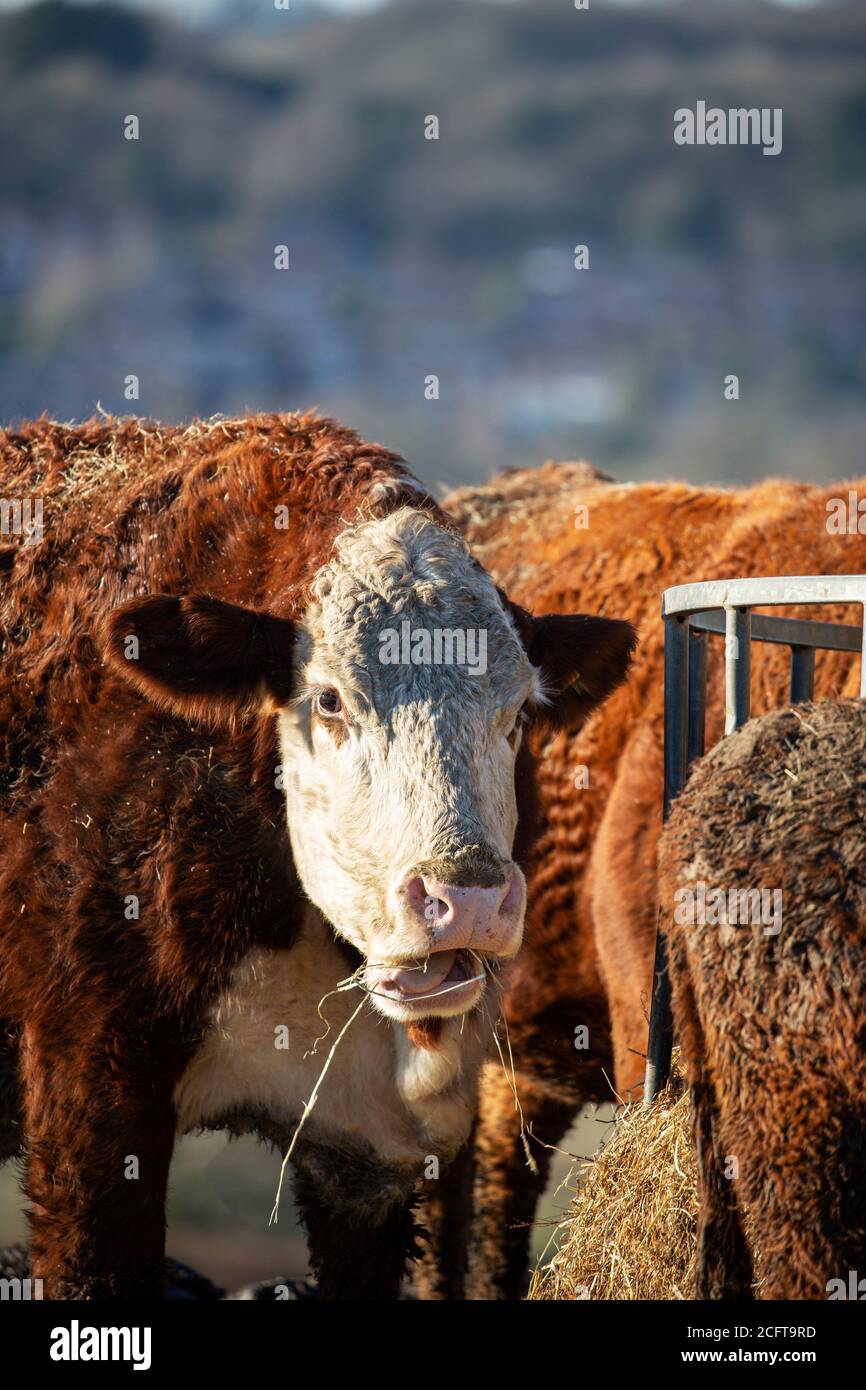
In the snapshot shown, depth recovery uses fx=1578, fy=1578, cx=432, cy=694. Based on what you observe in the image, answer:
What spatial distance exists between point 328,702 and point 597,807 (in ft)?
8.82

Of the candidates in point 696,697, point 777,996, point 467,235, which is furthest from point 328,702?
point 467,235

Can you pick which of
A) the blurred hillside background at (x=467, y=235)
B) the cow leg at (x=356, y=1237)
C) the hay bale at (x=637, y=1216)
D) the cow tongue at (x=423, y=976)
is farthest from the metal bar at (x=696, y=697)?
the blurred hillside background at (x=467, y=235)

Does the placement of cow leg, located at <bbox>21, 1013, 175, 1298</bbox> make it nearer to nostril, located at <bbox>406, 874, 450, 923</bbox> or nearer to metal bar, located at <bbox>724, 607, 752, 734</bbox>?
nostril, located at <bbox>406, 874, 450, 923</bbox>

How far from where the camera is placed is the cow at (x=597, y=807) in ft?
19.6

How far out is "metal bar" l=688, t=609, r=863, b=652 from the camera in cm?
452

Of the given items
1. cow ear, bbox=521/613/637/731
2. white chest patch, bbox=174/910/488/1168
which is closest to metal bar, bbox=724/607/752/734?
cow ear, bbox=521/613/637/731

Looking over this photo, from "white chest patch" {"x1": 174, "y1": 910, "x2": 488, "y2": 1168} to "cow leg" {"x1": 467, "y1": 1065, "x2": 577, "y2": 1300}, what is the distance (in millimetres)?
2934

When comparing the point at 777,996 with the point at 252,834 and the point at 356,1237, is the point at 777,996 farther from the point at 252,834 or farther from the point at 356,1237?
the point at 356,1237

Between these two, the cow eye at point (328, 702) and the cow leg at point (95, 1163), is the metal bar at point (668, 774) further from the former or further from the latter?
the cow leg at point (95, 1163)

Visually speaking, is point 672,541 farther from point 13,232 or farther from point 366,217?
point 366,217

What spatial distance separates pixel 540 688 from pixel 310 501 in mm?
861

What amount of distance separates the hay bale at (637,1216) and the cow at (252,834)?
0.51 metres

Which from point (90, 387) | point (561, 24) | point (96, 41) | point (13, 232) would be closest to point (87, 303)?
point (13, 232)
